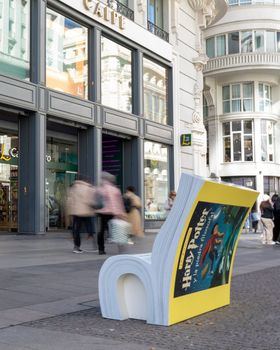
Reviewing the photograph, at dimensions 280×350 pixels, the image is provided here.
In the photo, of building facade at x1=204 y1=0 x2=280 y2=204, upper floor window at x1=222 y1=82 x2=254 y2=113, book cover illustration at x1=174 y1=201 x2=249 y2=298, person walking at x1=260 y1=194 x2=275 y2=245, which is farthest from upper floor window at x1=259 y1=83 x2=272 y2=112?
book cover illustration at x1=174 y1=201 x2=249 y2=298

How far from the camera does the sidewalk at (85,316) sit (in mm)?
4328

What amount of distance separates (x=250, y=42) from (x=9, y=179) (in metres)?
26.5

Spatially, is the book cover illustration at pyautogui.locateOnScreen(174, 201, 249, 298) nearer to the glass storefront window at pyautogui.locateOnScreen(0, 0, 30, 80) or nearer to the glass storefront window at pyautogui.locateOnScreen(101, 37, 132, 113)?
the glass storefront window at pyautogui.locateOnScreen(0, 0, 30, 80)

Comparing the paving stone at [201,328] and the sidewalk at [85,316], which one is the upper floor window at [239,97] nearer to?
the sidewalk at [85,316]

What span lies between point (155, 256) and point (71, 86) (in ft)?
46.6

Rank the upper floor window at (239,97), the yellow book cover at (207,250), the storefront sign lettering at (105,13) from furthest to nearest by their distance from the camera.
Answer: the upper floor window at (239,97) → the storefront sign lettering at (105,13) → the yellow book cover at (207,250)

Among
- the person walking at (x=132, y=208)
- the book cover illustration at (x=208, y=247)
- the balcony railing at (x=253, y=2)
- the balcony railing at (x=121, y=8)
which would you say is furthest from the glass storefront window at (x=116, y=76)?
the balcony railing at (x=253, y=2)

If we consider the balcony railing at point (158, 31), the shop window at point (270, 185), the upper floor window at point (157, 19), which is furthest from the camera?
the shop window at point (270, 185)

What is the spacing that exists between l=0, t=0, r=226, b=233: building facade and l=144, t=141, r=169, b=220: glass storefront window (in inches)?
1.8

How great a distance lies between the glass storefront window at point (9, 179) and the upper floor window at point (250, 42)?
25.6 metres

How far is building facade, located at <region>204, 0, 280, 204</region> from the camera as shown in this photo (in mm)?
38500

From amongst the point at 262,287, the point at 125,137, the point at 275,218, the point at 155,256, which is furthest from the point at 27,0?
the point at 155,256

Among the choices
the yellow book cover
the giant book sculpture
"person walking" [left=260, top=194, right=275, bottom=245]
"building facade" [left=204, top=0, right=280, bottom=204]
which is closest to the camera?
the giant book sculpture

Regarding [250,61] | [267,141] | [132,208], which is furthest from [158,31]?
[267,141]
